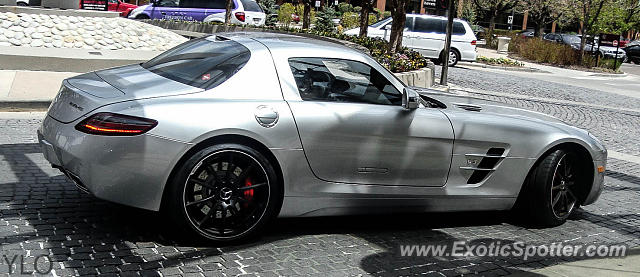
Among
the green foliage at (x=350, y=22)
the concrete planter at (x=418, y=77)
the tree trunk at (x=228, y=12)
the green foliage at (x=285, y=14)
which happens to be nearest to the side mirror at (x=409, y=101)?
the concrete planter at (x=418, y=77)

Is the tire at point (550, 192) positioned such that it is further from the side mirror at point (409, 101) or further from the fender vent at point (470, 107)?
the side mirror at point (409, 101)

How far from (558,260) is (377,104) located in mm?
1764

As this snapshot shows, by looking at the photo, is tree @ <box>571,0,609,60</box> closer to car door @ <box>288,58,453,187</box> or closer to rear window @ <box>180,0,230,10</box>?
rear window @ <box>180,0,230,10</box>

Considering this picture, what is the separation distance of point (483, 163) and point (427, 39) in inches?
774

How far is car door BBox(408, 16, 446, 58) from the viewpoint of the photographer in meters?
25.1

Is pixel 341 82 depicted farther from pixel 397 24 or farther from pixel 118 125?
pixel 397 24

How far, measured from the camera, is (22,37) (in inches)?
639

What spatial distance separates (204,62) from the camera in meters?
5.57

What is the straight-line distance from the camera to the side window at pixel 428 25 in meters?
25.5

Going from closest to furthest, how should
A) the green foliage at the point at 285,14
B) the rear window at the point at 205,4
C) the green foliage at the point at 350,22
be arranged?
the rear window at the point at 205,4, the green foliage at the point at 350,22, the green foliage at the point at 285,14

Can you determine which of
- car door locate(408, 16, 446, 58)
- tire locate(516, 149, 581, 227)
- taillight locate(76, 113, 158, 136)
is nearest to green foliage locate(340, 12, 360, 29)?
car door locate(408, 16, 446, 58)

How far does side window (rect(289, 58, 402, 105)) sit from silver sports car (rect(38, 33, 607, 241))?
10mm

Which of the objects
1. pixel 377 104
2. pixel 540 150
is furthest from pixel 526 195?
pixel 377 104

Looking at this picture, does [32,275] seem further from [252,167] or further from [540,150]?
[540,150]
